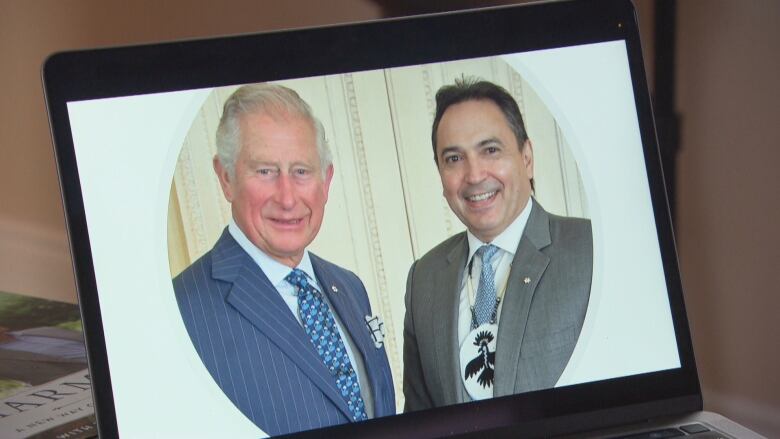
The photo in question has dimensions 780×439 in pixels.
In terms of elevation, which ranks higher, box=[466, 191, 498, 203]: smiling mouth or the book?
box=[466, 191, 498, 203]: smiling mouth

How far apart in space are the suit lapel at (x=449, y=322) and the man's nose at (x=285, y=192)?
0.33 ft

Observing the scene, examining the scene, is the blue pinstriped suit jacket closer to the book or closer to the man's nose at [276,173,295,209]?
the man's nose at [276,173,295,209]

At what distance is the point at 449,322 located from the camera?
598 millimetres

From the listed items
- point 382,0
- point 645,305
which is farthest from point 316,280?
point 382,0

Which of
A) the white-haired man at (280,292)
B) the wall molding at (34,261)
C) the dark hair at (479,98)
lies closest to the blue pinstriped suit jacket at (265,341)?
the white-haired man at (280,292)

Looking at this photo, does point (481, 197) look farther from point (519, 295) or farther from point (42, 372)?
point (42, 372)

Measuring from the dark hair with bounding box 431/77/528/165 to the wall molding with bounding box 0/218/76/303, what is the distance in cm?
58

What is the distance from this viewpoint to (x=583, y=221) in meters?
0.61

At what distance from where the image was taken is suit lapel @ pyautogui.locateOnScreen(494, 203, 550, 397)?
595mm

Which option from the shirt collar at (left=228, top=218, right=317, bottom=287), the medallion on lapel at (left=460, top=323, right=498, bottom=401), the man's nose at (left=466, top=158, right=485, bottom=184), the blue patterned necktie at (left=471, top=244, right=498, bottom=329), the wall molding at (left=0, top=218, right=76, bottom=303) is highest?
the wall molding at (left=0, top=218, right=76, bottom=303)

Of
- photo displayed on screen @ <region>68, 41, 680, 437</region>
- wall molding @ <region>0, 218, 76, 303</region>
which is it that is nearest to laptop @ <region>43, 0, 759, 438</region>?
photo displayed on screen @ <region>68, 41, 680, 437</region>

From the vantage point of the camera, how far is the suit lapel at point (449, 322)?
0.59 m

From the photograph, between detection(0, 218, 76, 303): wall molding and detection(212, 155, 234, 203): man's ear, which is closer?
detection(212, 155, 234, 203): man's ear

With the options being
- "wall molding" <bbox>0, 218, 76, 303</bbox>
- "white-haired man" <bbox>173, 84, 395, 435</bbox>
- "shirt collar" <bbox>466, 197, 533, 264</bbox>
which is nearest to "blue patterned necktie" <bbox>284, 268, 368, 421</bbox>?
Result: "white-haired man" <bbox>173, 84, 395, 435</bbox>
